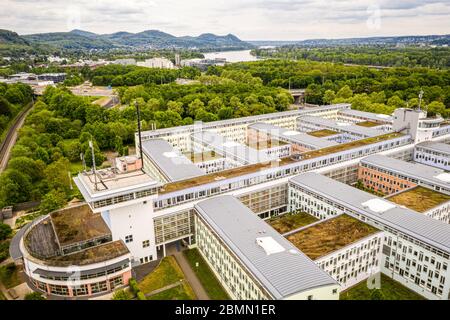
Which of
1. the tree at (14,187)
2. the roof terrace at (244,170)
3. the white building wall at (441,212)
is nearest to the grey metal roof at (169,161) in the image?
the roof terrace at (244,170)

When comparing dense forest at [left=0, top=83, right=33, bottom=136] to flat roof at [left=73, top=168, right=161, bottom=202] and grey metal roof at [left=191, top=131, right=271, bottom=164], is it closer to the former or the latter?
grey metal roof at [left=191, top=131, right=271, bottom=164]

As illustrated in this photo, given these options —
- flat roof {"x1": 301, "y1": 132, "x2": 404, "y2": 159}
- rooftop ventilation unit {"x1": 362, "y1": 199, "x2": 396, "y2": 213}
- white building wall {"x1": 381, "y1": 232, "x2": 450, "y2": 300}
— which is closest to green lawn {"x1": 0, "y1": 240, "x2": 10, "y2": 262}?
flat roof {"x1": 301, "y1": 132, "x2": 404, "y2": 159}

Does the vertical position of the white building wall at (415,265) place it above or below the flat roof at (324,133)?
below

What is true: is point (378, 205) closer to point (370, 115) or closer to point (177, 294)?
point (177, 294)

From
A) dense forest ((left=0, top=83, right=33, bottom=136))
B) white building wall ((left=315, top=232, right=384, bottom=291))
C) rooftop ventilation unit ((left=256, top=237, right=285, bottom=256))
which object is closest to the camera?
rooftop ventilation unit ((left=256, top=237, right=285, bottom=256))

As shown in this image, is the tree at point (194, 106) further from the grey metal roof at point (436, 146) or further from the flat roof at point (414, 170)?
the grey metal roof at point (436, 146)

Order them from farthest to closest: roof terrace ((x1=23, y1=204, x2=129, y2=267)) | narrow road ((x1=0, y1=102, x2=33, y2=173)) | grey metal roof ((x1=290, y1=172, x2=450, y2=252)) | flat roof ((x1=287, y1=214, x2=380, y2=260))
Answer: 1. narrow road ((x1=0, y1=102, x2=33, y2=173))
2. roof terrace ((x1=23, y1=204, x2=129, y2=267))
3. flat roof ((x1=287, y1=214, x2=380, y2=260))
4. grey metal roof ((x1=290, y1=172, x2=450, y2=252))

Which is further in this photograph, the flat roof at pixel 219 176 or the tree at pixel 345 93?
the tree at pixel 345 93

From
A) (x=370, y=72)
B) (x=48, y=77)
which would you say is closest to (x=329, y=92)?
(x=370, y=72)
